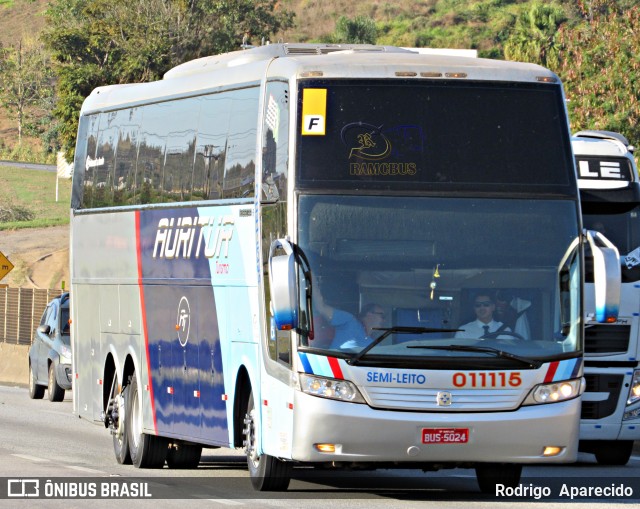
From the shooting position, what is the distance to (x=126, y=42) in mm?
66125

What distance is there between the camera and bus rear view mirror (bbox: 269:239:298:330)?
11398 millimetres

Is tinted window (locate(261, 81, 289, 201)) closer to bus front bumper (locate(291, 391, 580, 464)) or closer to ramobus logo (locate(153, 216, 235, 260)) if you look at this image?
ramobus logo (locate(153, 216, 235, 260))

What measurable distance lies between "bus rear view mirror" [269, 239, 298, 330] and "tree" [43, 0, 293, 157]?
53.6 meters

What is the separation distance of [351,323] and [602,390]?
6109mm

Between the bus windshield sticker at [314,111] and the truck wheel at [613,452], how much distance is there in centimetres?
699

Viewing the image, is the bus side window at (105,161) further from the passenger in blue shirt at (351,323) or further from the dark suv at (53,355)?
the dark suv at (53,355)

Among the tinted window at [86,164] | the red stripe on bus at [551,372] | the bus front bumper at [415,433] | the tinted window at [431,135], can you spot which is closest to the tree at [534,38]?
the tinted window at [86,164]

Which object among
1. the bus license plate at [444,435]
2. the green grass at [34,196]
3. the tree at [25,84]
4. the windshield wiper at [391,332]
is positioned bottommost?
the bus license plate at [444,435]

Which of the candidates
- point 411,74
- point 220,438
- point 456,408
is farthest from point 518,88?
point 220,438

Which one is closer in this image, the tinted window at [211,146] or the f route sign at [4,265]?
the tinted window at [211,146]

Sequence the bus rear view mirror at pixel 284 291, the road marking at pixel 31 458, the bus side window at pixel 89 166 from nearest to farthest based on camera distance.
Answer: the bus rear view mirror at pixel 284 291 → the road marking at pixel 31 458 → the bus side window at pixel 89 166

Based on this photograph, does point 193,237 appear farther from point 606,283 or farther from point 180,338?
point 606,283

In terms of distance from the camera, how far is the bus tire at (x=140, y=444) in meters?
16.3

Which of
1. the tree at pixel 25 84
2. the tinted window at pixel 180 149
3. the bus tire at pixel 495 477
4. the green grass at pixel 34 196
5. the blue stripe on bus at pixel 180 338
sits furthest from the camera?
the tree at pixel 25 84
